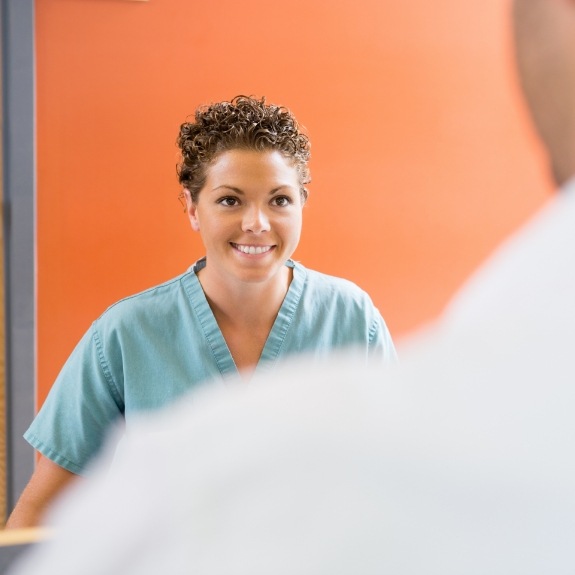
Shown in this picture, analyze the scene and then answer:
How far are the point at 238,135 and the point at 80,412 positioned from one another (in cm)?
43

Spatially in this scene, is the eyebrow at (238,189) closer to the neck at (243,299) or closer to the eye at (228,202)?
the eye at (228,202)

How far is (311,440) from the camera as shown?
157 mm

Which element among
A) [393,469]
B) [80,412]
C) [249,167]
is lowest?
[393,469]

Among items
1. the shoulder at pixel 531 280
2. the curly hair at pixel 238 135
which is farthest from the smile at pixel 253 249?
the shoulder at pixel 531 280

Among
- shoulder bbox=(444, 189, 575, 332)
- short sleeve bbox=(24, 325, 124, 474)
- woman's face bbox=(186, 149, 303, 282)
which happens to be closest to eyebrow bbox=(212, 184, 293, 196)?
woman's face bbox=(186, 149, 303, 282)

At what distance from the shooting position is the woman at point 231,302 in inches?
38.4

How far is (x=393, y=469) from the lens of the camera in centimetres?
15

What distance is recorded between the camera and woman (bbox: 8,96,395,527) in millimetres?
976

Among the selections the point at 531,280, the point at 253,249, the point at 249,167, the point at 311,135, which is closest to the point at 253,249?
the point at 253,249

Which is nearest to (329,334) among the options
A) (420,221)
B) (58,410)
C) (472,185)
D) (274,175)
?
(274,175)

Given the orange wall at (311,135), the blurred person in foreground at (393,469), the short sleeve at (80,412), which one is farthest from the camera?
the orange wall at (311,135)

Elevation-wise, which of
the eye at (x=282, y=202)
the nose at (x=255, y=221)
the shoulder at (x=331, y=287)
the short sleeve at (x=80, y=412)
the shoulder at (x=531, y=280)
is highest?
the eye at (x=282, y=202)

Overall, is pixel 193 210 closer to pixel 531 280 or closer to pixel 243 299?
pixel 243 299

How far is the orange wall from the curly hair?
41 cm
